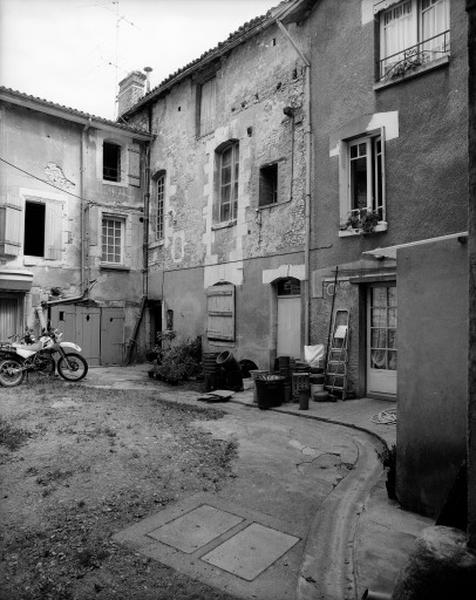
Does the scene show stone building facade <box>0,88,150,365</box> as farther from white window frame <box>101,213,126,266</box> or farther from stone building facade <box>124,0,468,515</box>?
stone building facade <box>124,0,468,515</box>

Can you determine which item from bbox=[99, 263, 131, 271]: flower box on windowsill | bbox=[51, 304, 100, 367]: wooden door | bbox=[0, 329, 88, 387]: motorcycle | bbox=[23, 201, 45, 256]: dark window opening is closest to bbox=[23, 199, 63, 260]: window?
bbox=[23, 201, 45, 256]: dark window opening

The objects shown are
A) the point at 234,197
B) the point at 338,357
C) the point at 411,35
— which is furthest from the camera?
the point at 234,197

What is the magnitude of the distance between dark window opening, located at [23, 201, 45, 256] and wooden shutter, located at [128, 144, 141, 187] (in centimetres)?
306

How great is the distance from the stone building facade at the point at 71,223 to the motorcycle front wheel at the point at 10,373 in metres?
3.07

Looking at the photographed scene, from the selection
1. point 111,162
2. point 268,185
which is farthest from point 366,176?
point 111,162

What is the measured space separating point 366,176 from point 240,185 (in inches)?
142

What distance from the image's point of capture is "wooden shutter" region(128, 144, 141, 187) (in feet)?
48.6

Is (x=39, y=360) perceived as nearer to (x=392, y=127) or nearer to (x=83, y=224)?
(x=83, y=224)

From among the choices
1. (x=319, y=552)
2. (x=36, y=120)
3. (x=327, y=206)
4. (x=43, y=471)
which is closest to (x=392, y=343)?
(x=327, y=206)

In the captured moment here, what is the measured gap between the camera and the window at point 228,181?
1184 centimetres

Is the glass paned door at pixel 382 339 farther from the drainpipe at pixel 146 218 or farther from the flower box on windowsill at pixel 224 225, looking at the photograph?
the drainpipe at pixel 146 218

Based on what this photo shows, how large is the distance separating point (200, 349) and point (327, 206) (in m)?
5.34

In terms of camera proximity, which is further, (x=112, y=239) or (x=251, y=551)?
(x=112, y=239)

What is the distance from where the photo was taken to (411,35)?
790 centimetres
